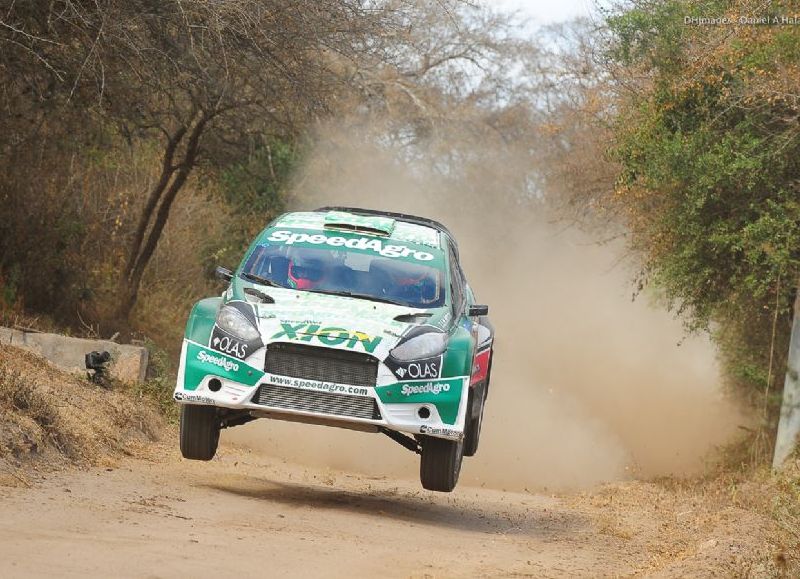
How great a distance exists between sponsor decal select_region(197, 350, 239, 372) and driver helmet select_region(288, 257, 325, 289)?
3.69 feet

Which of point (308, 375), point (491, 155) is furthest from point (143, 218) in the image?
point (491, 155)

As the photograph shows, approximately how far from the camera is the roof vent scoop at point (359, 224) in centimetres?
1180

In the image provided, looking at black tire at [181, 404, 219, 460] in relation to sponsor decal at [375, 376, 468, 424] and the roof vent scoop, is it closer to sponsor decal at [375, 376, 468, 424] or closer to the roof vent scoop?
sponsor decal at [375, 376, 468, 424]

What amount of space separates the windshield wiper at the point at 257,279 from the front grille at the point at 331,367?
3.80 ft

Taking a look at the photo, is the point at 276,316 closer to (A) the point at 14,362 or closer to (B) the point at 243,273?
(B) the point at 243,273

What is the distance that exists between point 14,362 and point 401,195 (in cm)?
2870

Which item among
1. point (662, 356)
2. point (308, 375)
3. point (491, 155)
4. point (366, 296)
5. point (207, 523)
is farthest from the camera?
point (491, 155)

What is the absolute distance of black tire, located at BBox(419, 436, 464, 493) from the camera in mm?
10508

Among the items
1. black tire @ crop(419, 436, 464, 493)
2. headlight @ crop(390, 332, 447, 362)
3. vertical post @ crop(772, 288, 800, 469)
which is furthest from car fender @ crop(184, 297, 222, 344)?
vertical post @ crop(772, 288, 800, 469)

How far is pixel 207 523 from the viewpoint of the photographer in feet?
29.1

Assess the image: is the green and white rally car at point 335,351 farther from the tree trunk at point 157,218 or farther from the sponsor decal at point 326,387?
the tree trunk at point 157,218

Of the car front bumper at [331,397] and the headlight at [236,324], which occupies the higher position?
the headlight at [236,324]

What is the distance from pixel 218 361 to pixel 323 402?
811mm

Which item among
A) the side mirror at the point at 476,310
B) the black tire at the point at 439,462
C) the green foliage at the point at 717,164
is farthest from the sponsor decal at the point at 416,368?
the green foliage at the point at 717,164
